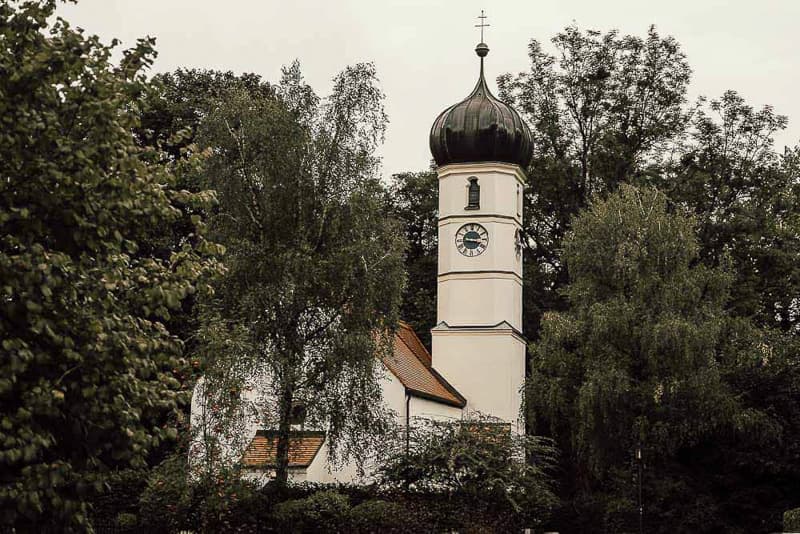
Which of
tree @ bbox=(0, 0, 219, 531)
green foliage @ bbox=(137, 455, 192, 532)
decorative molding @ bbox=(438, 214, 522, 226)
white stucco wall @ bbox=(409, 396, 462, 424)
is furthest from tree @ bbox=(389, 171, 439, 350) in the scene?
tree @ bbox=(0, 0, 219, 531)

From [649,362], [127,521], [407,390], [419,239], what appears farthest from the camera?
[419,239]

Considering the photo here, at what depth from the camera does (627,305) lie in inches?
1192

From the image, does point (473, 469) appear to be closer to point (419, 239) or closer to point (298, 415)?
point (298, 415)

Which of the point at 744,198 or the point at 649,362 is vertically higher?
the point at 744,198

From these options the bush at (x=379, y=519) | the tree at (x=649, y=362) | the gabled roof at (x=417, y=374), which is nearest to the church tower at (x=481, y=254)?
the gabled roof at (x=417, y=374)

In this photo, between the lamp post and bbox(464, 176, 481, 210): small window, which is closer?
the lamp post

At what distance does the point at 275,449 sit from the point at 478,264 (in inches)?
444

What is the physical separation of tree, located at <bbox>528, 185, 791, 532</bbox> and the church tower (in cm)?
486

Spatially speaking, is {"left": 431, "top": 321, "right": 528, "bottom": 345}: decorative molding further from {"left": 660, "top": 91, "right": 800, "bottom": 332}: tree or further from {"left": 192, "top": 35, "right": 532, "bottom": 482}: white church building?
{"left": 660, "top": 91, "right": 800, "bottom": 332}: tree

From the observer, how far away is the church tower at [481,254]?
37594 millimetres

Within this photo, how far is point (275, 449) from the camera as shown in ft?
95.2

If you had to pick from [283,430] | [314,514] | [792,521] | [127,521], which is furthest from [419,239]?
[792,521]

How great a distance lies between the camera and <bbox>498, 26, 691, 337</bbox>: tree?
4134 cm

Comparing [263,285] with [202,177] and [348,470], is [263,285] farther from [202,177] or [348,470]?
[348,470]
